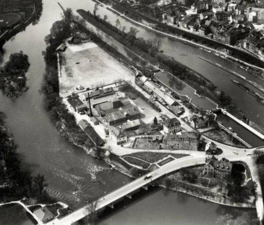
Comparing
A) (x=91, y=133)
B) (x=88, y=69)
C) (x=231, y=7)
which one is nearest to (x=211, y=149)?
(x=91, y=133)

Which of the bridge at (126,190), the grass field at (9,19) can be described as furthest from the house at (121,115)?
the grass field at (9,19)

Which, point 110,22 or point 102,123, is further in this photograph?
point 110,22

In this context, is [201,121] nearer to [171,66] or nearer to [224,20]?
[171,66]

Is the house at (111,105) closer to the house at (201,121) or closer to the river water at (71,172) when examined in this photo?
the river water at (71,172)

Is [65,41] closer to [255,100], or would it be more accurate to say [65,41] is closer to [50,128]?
[50,128]

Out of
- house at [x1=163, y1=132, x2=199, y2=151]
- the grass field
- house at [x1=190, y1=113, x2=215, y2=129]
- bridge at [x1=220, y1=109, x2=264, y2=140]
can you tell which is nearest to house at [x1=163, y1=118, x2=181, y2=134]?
house at [x1=190, y1=113, x2=215, y2=129]

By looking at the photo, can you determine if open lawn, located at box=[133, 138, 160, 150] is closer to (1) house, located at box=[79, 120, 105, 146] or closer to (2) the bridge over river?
(2) the bridge over river

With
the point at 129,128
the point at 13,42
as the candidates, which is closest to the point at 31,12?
the point at 13,42
